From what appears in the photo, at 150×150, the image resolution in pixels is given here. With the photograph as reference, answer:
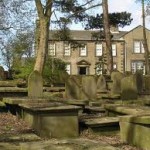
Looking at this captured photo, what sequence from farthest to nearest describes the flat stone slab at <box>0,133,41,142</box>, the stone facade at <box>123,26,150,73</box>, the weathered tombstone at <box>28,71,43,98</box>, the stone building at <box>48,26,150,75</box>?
the stone facade at <box>123,26,150,73</box> → the stone building at <box>48,26,150,75</box> → the weathered tombstone at <box>28,71,43,98</box> → the flat stone slab at <box>0,133,41,142</box>

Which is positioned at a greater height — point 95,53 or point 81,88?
point 95,53

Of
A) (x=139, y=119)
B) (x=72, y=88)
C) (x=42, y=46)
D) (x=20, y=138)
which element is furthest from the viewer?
(x=42, y=46)

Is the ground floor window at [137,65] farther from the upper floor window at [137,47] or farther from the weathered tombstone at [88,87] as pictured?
the weathered tombstone at [88,87]

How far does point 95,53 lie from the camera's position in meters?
71.6

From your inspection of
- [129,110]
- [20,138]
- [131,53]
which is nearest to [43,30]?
[129,110]

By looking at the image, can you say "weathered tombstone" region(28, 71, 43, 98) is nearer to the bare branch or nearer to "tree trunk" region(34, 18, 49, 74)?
"tree trunk" region(34, 18, 49, 74)

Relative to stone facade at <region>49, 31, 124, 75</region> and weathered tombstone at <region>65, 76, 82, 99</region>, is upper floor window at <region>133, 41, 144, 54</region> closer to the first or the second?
stone facade at <region>49, 31, 124, 75</region>

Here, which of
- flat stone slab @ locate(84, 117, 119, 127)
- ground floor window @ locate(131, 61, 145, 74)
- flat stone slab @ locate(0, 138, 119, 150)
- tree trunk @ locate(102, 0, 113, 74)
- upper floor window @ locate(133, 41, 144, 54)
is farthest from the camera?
upper floor window @ locate(133, 41, 144, 54)

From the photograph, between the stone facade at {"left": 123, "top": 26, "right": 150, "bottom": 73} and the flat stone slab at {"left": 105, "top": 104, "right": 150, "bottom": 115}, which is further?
the stone facade at {"left": 123, "top": 26, "right": 150, "bottom": 73}

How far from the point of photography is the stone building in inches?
2768

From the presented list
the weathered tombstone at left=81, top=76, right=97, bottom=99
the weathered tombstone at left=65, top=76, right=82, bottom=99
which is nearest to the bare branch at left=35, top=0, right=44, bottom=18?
the weathered tombstone at left=81, top=76, right=97, bottom=99

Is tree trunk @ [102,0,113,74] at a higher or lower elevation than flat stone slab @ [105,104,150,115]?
higher

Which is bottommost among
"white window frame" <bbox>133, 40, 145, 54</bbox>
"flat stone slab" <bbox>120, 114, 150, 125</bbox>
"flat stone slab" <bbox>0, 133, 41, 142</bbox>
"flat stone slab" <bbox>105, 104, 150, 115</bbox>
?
"flat stone slab" <bbox>0, 133, 41, 142</bbox>

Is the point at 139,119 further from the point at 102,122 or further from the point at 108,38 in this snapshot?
the point at 108,38
